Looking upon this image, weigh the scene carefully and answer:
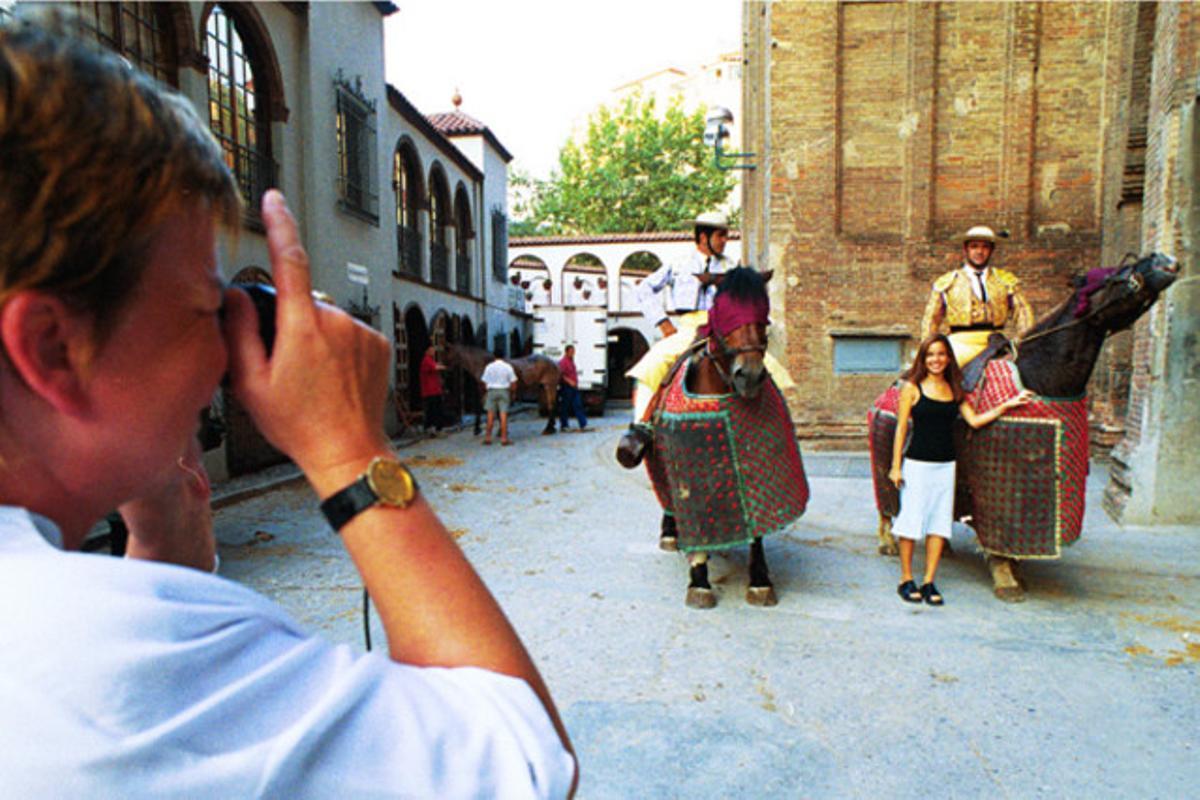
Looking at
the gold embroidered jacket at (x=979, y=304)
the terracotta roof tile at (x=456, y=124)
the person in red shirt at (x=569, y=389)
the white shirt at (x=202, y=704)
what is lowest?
the person in red shirt at (x=569, y=389)

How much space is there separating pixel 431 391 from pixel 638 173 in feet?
86.9

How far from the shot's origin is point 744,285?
4.22 metres

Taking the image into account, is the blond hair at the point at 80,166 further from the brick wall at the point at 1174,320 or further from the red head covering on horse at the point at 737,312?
the brick wall at the point at 1174,320

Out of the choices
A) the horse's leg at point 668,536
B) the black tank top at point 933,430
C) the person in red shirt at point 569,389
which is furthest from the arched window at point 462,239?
the black tank top at point 933,430

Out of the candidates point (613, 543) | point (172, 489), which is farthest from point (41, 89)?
point (613, 543)

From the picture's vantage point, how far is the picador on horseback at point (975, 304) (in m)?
5.13

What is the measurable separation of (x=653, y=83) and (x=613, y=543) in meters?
62.1

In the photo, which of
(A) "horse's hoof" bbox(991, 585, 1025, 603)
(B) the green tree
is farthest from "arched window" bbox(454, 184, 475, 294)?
(B) the green tree

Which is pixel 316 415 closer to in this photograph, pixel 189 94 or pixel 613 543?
pixel 613 543

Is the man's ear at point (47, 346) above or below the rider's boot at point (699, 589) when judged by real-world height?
above

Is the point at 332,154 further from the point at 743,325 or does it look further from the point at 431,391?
the point at 743,325

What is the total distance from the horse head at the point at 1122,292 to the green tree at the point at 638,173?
32.1m

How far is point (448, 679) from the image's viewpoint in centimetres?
66

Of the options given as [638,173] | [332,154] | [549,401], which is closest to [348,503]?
[332,154]
